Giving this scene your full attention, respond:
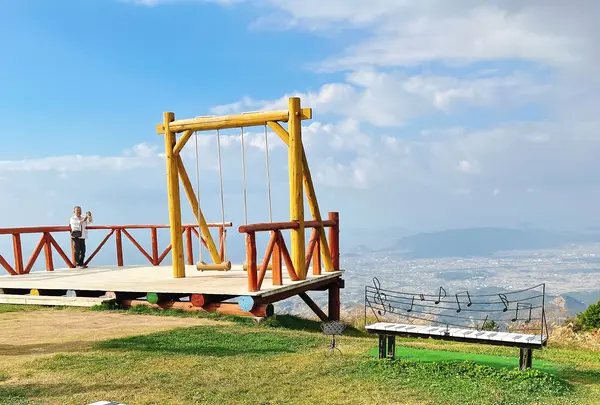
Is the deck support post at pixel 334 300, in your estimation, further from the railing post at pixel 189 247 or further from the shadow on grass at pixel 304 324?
the railing post at pixel 189 247

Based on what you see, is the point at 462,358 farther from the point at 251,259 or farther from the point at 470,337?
the point at 251,259

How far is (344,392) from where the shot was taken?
222 inches

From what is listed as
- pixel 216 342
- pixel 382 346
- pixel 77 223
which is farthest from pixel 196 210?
pixel 382 346

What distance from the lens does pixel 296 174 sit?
10898 mm

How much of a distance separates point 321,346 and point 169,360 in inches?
80.9

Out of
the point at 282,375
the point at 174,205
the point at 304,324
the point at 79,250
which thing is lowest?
the point at 304,324

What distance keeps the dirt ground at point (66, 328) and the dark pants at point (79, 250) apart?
212 inches

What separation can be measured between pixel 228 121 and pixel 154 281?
3788 mm

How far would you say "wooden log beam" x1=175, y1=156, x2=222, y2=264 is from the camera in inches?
515

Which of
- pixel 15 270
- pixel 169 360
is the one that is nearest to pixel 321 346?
pixel 169 360

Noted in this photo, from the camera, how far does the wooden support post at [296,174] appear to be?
10.8 metres

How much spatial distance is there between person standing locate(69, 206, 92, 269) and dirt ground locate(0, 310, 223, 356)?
5.19 meters

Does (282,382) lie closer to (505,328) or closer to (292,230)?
(292,230)

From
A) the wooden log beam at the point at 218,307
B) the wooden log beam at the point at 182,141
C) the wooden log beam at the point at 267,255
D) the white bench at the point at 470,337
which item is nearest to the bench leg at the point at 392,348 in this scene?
the white bench at the point at 470,337
